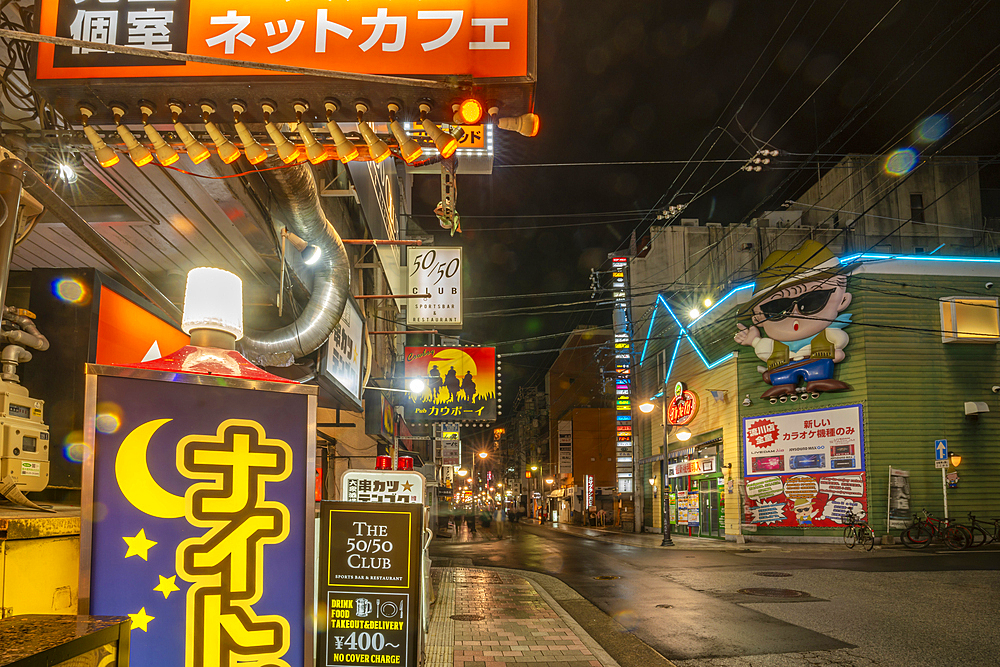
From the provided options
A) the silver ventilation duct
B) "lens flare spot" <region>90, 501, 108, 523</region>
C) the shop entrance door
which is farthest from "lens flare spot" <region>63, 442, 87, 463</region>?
the shop entrance door

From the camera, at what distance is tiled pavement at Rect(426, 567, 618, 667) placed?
299 inches

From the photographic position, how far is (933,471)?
2492cm

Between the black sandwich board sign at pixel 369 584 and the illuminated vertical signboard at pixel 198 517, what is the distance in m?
2.44

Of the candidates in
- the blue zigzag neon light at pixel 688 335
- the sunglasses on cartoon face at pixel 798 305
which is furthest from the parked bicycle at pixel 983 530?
the blue zigzag neon light at pixel 688 335

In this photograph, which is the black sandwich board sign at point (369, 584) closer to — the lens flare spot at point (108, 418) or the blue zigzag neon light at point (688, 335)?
the lens flare spot at point (108, 418)

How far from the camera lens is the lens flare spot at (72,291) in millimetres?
7148

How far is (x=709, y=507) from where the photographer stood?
109ft

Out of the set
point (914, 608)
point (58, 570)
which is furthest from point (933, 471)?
point (58, 570)

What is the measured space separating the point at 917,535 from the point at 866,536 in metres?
1.52

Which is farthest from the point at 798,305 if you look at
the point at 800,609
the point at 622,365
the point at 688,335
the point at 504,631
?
the point at 504,631

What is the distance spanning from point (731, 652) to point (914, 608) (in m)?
4.15

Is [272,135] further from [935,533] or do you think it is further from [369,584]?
[935,533]

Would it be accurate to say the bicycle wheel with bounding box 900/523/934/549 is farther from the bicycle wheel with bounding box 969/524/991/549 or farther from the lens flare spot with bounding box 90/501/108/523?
the lens flare spot with bounding box 90/501/108/523

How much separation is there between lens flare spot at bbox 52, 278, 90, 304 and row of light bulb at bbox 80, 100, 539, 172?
2.92 meters
